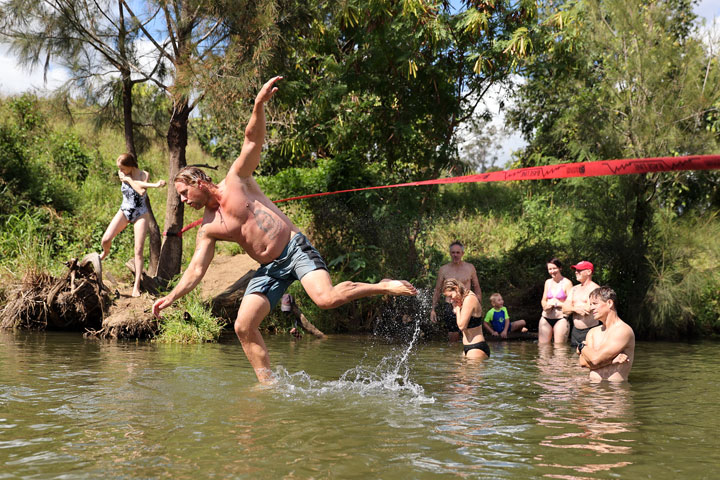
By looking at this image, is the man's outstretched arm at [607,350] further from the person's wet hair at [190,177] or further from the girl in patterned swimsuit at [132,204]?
the girl in patterned swimsuit at [132,204]

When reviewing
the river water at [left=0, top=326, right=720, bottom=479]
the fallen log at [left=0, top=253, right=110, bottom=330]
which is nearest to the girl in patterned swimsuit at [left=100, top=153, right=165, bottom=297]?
the fallen log at [left=0, top=253, right=110, bottom=330]

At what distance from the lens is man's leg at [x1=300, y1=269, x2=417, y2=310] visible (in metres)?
5.17

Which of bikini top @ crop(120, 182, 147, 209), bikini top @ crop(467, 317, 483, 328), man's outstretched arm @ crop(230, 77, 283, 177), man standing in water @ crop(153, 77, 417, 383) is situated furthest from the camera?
bikini top @ crop(120, 182, 147, 209)

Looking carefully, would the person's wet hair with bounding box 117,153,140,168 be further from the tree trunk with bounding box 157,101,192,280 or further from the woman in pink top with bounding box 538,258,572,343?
the woman in pink top with bounding box 538,258,572,343

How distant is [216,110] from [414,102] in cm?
519

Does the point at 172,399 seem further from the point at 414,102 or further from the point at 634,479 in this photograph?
the point at 414,102

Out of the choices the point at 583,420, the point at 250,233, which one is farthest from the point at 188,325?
the point at 583,420

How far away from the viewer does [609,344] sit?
7023mm

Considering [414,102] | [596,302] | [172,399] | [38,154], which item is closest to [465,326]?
[596,302]

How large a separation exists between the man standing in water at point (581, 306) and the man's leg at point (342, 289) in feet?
17.1

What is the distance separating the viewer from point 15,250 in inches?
560

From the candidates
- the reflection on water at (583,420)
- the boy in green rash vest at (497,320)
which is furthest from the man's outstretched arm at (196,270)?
the boy in green rash vest at (497,320)

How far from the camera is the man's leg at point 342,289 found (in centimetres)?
517

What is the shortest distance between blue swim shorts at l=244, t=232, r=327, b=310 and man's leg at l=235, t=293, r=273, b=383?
0.26 feet
